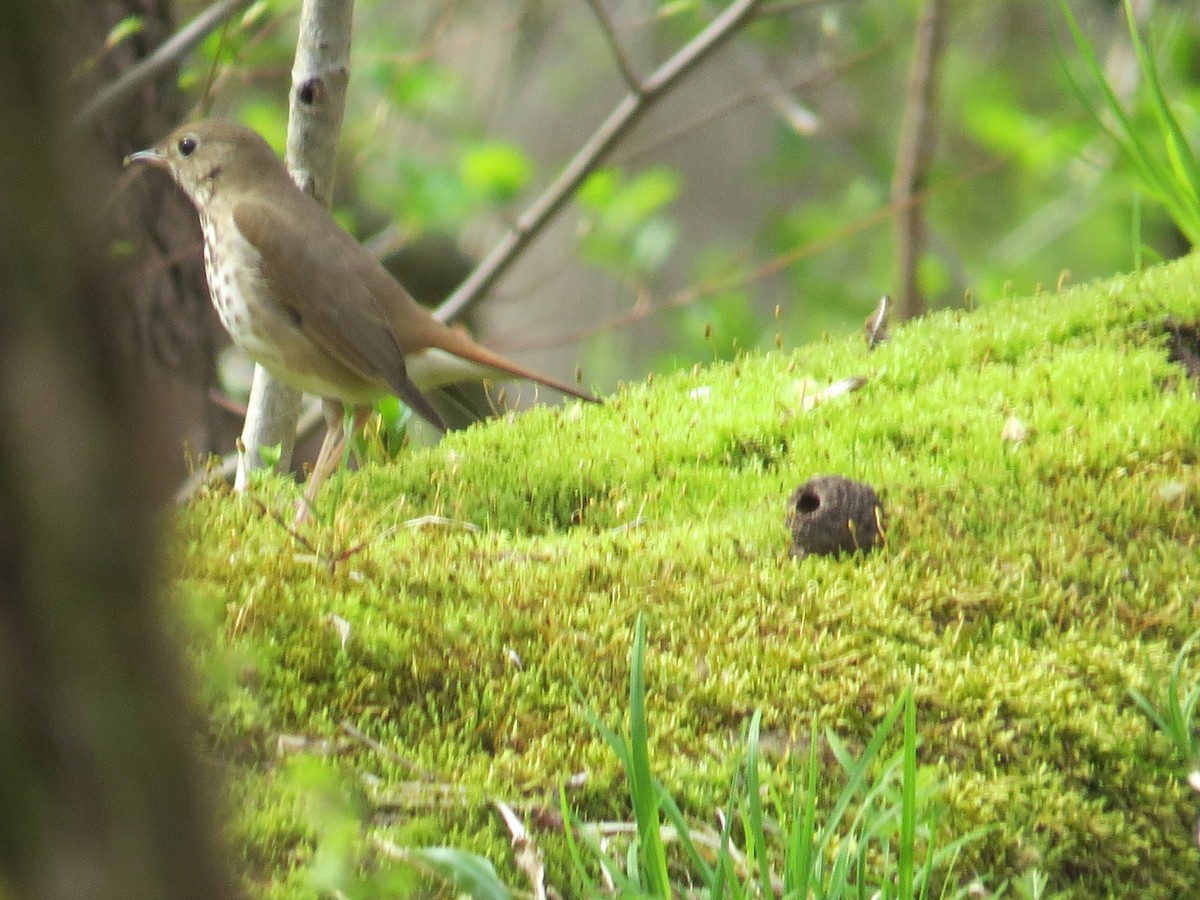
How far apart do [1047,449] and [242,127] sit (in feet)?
7.95

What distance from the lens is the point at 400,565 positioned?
95.3 inches

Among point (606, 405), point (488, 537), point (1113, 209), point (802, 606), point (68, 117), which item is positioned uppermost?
point (1113, 209)

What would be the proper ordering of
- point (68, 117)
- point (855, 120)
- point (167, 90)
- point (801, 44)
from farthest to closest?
point (855, 120), point (801, 44), point (167, 90), point (68, 117)

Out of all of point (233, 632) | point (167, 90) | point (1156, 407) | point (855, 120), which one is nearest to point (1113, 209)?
point (855, 120)

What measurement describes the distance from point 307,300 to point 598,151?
1.56 metres

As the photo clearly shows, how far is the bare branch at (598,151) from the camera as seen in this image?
14.8 ft

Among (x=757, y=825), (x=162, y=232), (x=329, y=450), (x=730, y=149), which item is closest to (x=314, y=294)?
(x=329, y=450)

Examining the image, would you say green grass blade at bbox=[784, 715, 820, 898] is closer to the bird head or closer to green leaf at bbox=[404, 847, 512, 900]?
green leaf at bbox=[404, 847, 512, 900]

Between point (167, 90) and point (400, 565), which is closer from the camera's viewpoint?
point (400, 565)

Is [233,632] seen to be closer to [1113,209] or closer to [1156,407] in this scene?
[1156,407]

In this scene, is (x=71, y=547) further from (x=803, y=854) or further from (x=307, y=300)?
(x=307, y=300)

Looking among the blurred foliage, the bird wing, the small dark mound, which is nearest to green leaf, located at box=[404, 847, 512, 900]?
the small dark mound

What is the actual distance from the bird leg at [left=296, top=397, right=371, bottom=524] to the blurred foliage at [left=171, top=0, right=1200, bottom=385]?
110cm

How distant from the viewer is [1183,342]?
3.45 m
